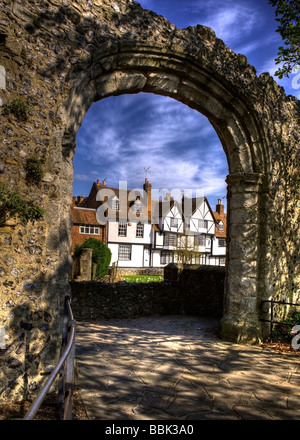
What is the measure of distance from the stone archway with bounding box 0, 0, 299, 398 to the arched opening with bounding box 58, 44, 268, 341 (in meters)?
0.02

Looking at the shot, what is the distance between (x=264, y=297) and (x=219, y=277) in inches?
96.3

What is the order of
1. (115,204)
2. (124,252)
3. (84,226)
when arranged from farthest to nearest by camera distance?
(124,252)
(115,204)
(84,226)

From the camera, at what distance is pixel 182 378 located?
4059 mm

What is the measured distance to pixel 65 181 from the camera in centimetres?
400

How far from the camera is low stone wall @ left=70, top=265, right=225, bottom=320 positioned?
7.85 meters

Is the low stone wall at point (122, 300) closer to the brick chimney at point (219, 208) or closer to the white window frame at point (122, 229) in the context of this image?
the white window frame at point (122, 229)

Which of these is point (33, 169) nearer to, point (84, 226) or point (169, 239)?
point (84, 226)

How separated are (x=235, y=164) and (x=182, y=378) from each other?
4.03 meters

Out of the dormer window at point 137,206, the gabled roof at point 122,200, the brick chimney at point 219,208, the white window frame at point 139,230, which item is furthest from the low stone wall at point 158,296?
the brick chimney at point 219,208

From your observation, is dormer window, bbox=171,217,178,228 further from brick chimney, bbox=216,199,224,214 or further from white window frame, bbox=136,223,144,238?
brick chimney, bbox=216,199,224,214

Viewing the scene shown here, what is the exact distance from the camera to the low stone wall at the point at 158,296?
25.7 feet

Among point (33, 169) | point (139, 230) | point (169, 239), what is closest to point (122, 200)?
point (139, 230)

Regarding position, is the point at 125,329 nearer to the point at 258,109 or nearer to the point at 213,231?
the point at 258,109
